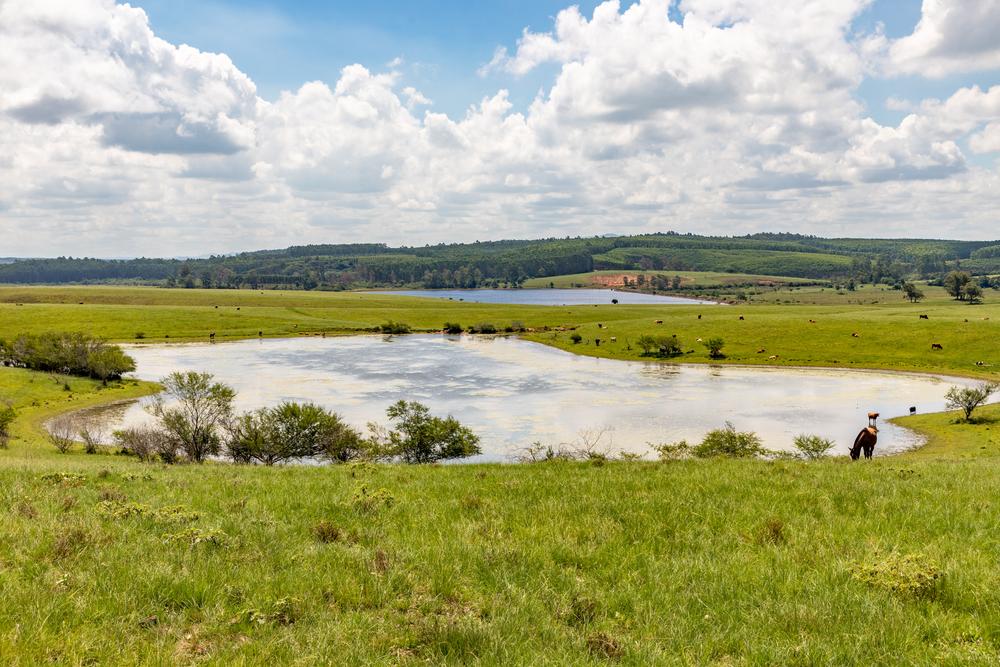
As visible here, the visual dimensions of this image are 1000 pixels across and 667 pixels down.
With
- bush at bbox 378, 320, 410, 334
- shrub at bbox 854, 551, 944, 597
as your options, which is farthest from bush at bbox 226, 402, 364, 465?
bush at bbox 378, 320, 410, 334

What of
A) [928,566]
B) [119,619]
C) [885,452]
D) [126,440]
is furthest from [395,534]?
[885,452]

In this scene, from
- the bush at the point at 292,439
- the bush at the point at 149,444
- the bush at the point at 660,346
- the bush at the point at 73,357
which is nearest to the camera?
the bush at the point at 149,444

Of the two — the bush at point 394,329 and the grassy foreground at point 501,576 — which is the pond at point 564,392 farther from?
the bush at point 394,329

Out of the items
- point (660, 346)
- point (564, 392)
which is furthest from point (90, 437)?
point (660, 346)

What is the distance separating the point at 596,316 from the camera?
19550 cm

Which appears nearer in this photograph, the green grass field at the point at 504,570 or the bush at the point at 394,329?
the green grass field at the point at 504,570

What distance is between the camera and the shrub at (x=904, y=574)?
7.76 meters

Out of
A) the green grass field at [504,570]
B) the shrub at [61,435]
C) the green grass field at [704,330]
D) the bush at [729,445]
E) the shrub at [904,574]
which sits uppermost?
the shrub at [904,574]

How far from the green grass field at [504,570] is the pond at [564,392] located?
39.6 metres

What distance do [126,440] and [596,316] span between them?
521ft

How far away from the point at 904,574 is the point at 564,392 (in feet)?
249

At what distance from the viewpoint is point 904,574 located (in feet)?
25.9

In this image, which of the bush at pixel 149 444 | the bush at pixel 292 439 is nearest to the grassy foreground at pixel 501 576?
the bush at pixel 292 439

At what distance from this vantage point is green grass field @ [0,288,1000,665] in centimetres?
651
